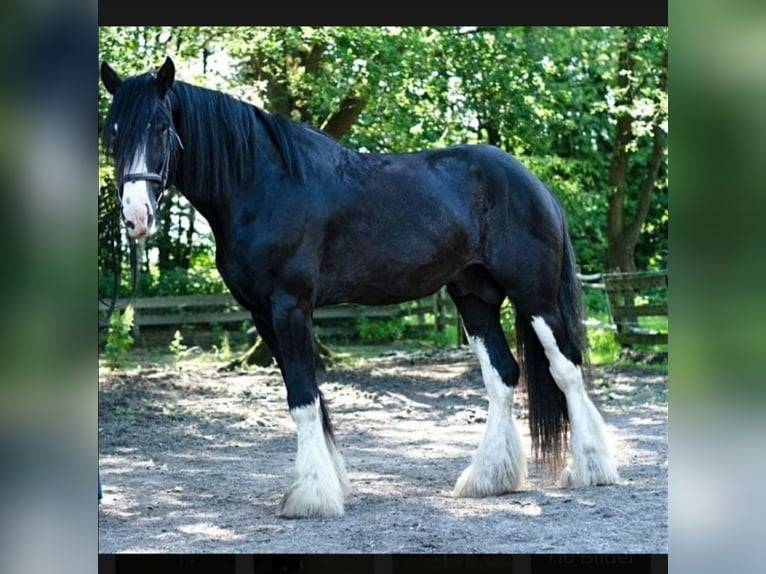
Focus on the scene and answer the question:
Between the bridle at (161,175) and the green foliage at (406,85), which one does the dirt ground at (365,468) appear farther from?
the green foliage at (406,85)

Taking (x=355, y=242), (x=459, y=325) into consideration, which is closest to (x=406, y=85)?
(x=459, y=325)

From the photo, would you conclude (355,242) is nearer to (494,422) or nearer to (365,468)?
(494,422)

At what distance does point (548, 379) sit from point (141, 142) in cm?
255

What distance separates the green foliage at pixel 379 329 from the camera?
1259 centimetres

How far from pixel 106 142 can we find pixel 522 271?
7.59ft

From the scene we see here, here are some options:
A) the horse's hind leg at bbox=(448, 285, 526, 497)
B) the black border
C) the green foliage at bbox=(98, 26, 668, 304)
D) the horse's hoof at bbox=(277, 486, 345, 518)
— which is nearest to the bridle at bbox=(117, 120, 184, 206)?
the black border

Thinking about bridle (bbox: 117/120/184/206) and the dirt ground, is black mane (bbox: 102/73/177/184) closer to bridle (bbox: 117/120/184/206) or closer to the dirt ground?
bridle (bbox: 117/120/184/206)

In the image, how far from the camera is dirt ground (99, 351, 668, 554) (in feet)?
14.8

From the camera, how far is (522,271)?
5281 millimetres

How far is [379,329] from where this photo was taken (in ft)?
41.5

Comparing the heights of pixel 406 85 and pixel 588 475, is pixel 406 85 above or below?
above

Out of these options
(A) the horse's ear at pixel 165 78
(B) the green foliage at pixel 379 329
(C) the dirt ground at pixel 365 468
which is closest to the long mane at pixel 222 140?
(A) the horse's ear at pixel 165 78
